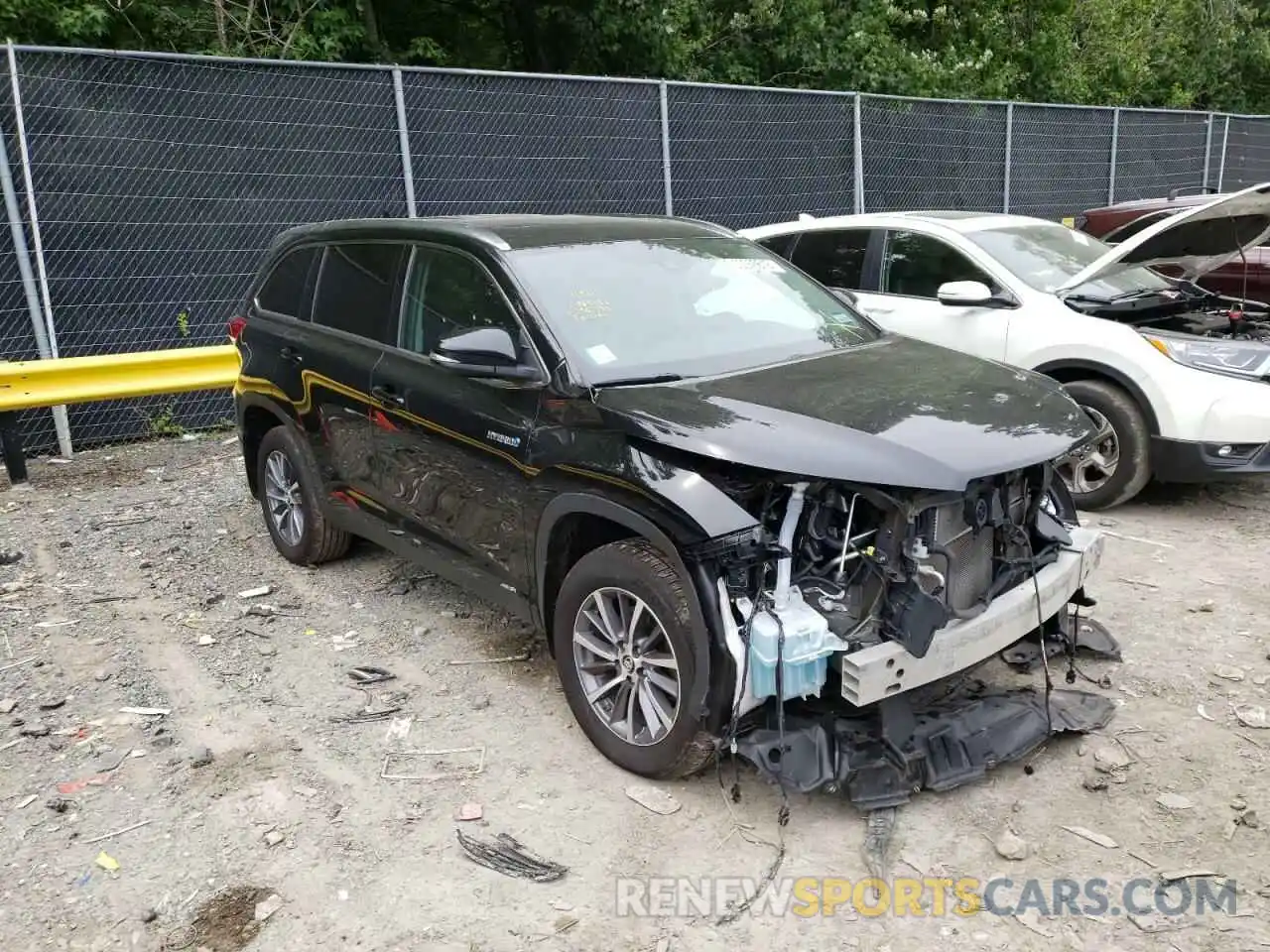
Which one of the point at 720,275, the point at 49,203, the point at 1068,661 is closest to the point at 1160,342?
the point at 1068,661

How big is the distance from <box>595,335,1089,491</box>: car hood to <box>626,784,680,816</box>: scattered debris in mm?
1185

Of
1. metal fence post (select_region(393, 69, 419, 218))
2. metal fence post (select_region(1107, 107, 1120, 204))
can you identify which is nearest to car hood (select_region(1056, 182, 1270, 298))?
metal fence post (select_region(393, 69, 419, 218))

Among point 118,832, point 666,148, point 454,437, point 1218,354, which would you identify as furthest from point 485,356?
point 666,148

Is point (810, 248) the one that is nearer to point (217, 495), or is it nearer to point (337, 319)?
point (337, 319)

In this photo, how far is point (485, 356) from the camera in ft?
11.8

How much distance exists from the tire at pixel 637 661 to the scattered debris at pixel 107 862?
1.54 m

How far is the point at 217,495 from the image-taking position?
274 inches

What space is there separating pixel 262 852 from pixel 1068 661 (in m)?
3.08

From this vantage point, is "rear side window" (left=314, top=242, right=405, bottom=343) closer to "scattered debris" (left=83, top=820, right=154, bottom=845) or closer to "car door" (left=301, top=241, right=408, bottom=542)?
"car door" (left=301, top=241, right=408, bottom=542)

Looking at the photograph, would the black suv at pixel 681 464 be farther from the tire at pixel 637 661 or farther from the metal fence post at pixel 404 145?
the metal fence post at pixel 404 145

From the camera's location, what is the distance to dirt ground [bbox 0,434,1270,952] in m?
2.87

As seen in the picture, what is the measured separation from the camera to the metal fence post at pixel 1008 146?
1286 cm

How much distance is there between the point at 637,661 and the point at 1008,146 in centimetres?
1175

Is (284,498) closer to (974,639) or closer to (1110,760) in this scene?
(974,639)
